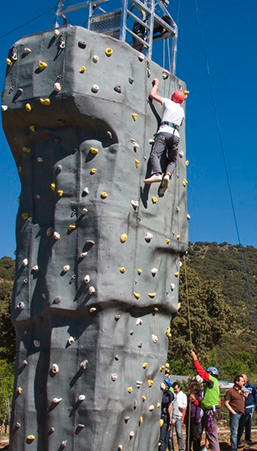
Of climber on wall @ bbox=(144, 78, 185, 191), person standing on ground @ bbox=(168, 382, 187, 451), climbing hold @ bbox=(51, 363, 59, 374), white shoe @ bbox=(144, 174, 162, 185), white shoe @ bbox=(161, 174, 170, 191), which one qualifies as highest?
climber on wall @ bbox=(144, 78, 185, 191)

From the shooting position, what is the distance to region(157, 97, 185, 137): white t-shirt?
9.21 metres

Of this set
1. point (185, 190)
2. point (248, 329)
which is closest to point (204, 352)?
point (185, 190)

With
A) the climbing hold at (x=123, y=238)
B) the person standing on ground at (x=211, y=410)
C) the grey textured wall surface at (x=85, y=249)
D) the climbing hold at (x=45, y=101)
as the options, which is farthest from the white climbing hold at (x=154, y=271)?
the person standing on ground at (x=211, y=410)

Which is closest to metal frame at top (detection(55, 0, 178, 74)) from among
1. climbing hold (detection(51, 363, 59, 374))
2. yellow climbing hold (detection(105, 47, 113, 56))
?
yellow climbing hold (detection(105, 47, 113, 56))

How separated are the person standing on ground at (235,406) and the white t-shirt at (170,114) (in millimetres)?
5408

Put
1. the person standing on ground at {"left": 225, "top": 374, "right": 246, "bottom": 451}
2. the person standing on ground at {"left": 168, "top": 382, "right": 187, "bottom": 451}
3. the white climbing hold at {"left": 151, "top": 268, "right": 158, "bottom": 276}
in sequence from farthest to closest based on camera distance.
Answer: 1. the person standing on ground at {"left": 168, "top": 382, "right": 187, "bottom": 451}
2. the person standing on ground at {"left": 225, "top": 374, "right": 246, "bottom": 451}
3. the white climbing hold at {"left": 151, "top": 268, "right": 158, "bottom": 276}

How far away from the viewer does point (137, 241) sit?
8.67 meters

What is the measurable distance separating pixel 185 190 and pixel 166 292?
1.80 metres

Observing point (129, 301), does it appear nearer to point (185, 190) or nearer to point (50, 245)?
point (50, 245)

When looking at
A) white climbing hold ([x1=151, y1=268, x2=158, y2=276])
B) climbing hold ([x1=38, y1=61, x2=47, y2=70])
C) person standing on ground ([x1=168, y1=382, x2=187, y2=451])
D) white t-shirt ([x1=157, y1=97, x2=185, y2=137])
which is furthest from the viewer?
person standing on ground ([x1=168, y1=382, x2=187, y2=451])

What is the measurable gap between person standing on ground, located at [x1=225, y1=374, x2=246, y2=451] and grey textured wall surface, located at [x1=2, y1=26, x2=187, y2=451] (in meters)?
3.20

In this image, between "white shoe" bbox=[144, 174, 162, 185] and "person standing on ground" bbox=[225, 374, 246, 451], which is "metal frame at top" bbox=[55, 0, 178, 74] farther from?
"person standing on ground" bbox=[225, 374, 246, 451]

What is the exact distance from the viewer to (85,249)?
27.2 ft

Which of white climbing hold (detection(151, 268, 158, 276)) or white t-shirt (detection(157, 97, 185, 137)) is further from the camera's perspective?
white t-shirt (detection(157, 97, 185, 137))
